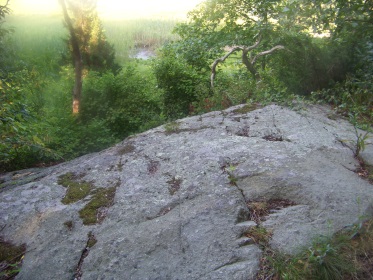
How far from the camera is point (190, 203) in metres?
3.18

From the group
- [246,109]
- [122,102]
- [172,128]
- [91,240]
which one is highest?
[246,109]

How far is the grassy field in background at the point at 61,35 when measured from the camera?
1420cm

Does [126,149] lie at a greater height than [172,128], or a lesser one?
lesser

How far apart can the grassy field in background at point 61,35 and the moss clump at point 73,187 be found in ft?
33.0

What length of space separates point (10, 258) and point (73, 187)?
A: 3.35 feet

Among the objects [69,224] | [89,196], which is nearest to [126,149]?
[89,196]

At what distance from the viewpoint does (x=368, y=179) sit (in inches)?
135

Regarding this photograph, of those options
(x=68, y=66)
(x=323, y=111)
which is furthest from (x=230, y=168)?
(x=68, y=66)

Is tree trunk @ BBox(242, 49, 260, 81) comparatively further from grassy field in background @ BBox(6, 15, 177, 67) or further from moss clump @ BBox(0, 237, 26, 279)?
grassy field in background @ BBox(6, 15, 177, 67)

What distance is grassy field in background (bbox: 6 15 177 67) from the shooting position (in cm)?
1420

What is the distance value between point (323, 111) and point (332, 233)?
325 centimetres

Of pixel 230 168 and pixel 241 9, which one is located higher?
pixel 241 9

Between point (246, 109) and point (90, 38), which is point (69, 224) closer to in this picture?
point (246, 109)

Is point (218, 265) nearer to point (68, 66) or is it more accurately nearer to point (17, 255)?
point (17, 255)
